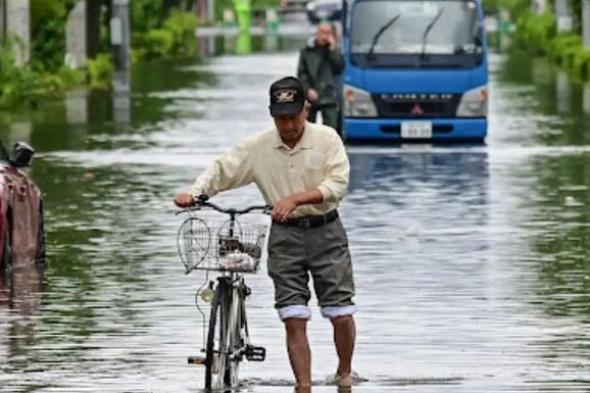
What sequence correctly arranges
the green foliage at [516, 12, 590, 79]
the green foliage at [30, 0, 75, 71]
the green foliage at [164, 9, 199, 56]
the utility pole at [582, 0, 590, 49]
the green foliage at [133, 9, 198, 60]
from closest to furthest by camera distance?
1. the green foliage at [30, 0, 75, 71]
2. the utility pole at [582, 0, 590, 49]
3. the green foliage at [516, 12, 590, 79]
4. the green foliage at [133, 9, 198, 60]
5. the green foliage at [164, 9, 199, 56]

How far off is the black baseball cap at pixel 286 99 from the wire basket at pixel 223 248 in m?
0.56

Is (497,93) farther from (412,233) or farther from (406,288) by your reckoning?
(406,288)

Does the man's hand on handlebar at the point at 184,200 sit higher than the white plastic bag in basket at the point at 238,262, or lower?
higher

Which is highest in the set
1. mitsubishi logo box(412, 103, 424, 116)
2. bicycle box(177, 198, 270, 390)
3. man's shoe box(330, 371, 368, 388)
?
bicycle box(177, 198, 270, 390)

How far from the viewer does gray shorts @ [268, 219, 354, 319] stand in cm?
1123

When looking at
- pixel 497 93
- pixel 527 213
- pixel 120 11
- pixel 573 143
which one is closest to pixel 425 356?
pixel 527 213

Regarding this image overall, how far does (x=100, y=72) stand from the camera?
48875 mm

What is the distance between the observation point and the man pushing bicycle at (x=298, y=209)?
36.6 feet

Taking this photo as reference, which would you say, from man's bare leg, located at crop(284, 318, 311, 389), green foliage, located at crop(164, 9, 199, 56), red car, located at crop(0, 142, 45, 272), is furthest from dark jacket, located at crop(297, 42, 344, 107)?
green foliage, located at crop(164, 9, 199, 56)

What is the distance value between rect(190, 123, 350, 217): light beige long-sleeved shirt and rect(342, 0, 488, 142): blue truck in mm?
20388

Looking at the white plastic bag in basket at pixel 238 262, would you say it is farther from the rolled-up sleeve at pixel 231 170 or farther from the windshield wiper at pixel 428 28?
the windshield wiper at pixel 428 28

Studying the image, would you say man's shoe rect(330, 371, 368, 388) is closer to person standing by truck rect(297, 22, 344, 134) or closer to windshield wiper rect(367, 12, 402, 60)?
person standing by truck rect(297, 22, 344, 134)

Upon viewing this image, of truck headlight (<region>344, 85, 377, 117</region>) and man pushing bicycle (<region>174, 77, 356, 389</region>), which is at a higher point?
man pushing bicycle (<region>174, 77, 356, 389</region>)

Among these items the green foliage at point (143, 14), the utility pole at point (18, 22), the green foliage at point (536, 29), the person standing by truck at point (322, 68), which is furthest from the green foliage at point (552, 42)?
the person standing by truck at point (322, 68)
